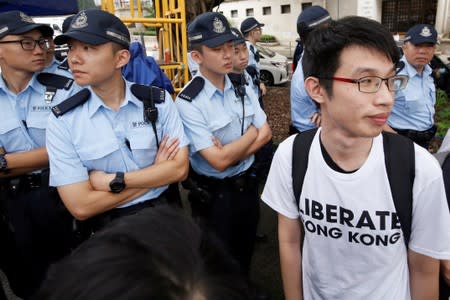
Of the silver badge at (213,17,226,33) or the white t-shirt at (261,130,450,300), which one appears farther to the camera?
the silver badge at (213,17,226,33)

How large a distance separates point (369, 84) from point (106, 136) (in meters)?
1.41

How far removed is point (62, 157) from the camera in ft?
6.43

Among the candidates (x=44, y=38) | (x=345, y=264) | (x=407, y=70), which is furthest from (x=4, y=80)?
(x=407, y=70)

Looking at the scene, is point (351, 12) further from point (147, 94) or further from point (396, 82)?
point (396, 82)

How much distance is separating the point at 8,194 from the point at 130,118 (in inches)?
39.4

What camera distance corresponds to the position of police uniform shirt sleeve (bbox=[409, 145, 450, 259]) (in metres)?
1.25

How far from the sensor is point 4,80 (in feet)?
8.02

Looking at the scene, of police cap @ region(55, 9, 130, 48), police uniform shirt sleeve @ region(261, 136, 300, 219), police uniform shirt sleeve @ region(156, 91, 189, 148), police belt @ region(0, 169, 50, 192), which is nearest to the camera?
police uniform shirt sleeve @ region(261, 136, 300, 219)

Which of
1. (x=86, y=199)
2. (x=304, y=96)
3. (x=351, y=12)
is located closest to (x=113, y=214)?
(x=86, y=199)

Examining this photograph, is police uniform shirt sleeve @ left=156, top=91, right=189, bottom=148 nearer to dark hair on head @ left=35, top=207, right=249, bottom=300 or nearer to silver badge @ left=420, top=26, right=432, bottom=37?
dark hair on head @ left=35, top=207, right=249, bottom=300

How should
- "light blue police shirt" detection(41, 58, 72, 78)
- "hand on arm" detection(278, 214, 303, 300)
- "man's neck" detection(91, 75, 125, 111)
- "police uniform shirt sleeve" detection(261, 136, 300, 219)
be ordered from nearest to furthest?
"police uniform shirt sleeve" detection(261, 136, 300, 219) → "hand on arm" detection(278, 214, 303, 300) → "man's neck" detection(91, 75, 125, 111) → "light blue police shirt" detection(41, 58, 72, 78)

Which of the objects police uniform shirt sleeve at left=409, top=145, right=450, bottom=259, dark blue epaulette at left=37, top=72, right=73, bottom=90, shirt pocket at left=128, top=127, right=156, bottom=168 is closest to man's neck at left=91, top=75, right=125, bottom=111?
shirt pocket at left=128, top=127, right=156, bottom=168

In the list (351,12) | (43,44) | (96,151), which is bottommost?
(96,151)

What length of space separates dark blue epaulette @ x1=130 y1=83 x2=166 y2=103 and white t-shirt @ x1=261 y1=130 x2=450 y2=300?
38.0 inches
